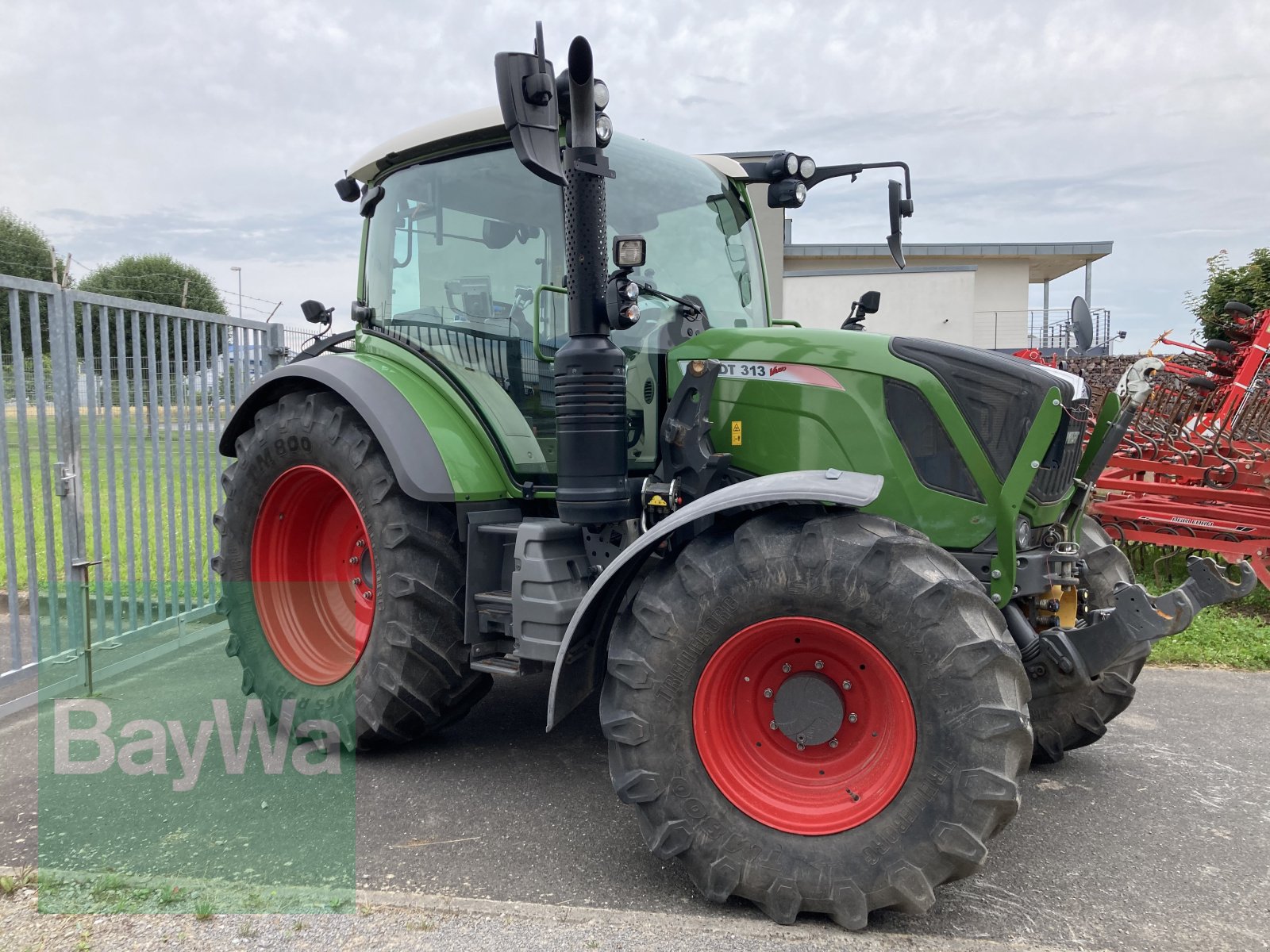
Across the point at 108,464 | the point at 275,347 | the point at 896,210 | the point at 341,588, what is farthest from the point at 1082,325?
the point at 108,464

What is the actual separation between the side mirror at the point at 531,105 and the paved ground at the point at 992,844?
6.98ft

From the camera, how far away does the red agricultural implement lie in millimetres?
6504

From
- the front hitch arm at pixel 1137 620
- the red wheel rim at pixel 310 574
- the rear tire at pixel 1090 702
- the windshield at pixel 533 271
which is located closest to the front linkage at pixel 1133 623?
the front hitch arm at pixel 1137 620

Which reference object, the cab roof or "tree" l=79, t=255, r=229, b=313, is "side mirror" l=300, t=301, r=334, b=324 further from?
"tree" l=79, t=255, r=229, b=313

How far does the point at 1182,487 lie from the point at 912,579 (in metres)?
5.28

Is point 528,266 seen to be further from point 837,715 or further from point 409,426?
point 837,715

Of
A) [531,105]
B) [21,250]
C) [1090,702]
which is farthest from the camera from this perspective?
[21,250]

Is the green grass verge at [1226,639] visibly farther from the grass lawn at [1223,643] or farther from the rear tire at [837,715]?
the rear tire at [837,715]

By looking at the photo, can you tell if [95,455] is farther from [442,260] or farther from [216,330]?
[442,260]

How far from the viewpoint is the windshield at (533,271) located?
145 inches

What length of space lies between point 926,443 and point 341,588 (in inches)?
107

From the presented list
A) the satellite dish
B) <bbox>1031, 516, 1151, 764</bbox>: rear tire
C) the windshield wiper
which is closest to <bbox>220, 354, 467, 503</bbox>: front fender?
the windshield wiper

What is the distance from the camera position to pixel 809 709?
112 inches

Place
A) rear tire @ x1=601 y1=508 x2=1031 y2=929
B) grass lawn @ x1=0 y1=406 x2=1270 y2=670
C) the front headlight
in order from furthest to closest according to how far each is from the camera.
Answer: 1. grass lawn @ x1=0 y1=406 x2=1270 y2=670
2. the front headlight
3. rear tire @ x1=601 y1=508 x2=1031 y2=929
